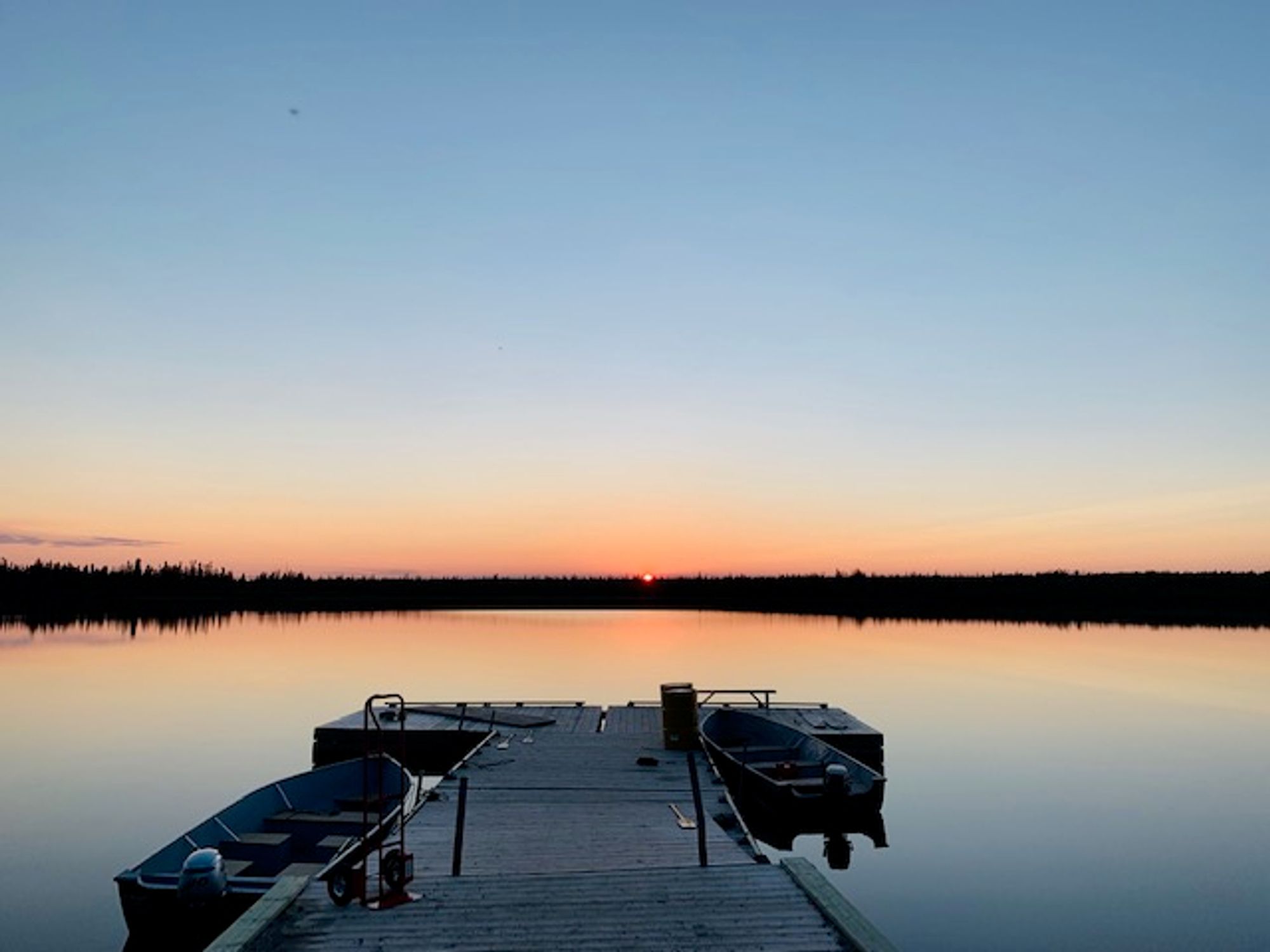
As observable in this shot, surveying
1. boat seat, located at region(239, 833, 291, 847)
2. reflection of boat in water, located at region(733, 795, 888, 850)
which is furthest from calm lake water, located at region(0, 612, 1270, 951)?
boat seat, located at region(239, 833, 291, 847)

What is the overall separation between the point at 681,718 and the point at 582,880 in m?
11.9

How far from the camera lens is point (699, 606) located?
568 ft

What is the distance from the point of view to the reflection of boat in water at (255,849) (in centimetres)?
1153

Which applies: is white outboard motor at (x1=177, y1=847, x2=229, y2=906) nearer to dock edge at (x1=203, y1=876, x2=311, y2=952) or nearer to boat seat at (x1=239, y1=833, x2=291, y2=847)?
dock edge at (x1=203, y1=876, x2=311, y2=952)

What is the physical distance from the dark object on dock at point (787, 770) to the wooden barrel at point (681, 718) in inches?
39.1

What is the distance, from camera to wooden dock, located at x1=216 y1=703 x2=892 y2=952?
26.9ft

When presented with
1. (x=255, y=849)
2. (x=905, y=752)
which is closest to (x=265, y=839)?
(x=255, y=849)

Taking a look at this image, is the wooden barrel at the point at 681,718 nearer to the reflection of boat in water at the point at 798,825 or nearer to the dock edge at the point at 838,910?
the reflection of boat in water at the point at 798,825

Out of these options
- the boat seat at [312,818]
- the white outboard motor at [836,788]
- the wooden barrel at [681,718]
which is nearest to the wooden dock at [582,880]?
the wooden barrel at [681,718]

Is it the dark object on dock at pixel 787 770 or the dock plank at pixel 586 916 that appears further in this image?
the dark object on dock at pixel 787 770

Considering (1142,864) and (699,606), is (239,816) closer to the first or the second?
(1142,864)

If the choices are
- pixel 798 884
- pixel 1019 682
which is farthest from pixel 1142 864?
pixel 1019 682

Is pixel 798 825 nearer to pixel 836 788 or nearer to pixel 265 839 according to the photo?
pixel 836 788

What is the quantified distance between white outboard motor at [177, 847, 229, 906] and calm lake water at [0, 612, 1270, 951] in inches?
177
